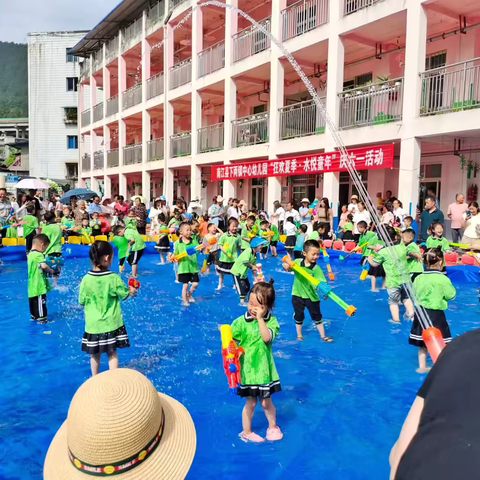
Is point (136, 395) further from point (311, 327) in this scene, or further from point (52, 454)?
point (311, 327)

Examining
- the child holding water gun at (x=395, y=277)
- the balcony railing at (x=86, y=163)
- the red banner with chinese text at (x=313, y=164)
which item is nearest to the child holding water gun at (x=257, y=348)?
the child holding water gun at (x=395, y=277)

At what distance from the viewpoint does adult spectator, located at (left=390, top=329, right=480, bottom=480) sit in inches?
40.3

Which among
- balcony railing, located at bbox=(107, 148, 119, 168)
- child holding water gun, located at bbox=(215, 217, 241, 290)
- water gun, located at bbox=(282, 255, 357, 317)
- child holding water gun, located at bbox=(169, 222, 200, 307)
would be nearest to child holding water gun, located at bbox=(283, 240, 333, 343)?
water gun, located at bbox=(282, 255, 357, 317)

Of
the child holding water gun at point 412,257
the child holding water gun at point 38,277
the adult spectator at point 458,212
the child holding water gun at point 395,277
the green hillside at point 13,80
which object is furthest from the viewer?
the green hillside at point 13,80

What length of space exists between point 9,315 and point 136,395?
6.92 m

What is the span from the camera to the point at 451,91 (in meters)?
12.4

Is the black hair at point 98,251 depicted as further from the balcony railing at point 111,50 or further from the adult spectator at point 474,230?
the balcony railing at point 111,50

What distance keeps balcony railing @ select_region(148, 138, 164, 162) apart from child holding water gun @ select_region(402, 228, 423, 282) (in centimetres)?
1905

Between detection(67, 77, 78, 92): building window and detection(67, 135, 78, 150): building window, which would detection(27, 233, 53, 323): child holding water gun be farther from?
detection(67, 77, 78, 92): building window

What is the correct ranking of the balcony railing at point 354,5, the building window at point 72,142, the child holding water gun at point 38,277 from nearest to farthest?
the child holding water gun at point 38,277, the balcony railing at point 354,5, the building window at point 72,142

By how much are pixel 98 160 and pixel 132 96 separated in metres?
7.21

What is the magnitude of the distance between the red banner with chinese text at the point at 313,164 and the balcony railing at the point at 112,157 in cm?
1259

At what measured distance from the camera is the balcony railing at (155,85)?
23.6 meters

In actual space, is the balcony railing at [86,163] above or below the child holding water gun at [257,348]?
above
